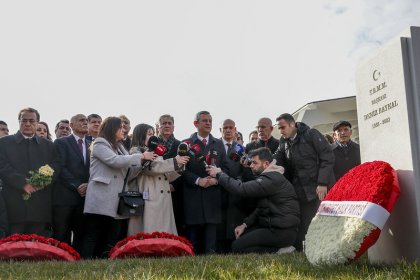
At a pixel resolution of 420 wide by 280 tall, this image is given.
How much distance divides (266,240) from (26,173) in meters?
3.67

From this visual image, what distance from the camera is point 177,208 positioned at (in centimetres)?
813

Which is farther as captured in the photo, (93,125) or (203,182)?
(93,125)

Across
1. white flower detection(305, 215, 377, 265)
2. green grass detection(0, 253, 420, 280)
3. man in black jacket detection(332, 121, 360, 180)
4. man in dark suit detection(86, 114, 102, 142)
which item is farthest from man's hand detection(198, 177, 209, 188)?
white flower detection(305, 215, 377, 265)

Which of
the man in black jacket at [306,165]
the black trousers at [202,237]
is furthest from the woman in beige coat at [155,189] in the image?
the man in black jacket at [306,165]

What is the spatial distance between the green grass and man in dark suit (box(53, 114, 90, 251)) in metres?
2.33

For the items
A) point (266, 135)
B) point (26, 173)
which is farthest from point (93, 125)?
point (266, 135)

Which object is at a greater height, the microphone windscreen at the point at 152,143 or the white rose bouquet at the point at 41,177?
the microphone windscreen at the point at 152,143

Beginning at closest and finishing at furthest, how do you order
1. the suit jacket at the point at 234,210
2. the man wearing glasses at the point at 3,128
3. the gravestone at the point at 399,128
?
the gravestone at the point at 399,128, the suit jacket at the point at 234,210, the man wearing glasses at the point at 3,128

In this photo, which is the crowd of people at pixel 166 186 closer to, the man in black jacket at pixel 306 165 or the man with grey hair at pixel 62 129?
the man in black jacket at pixel 306 165

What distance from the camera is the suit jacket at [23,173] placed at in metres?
7.20

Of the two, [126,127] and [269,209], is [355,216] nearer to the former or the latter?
[269,209]

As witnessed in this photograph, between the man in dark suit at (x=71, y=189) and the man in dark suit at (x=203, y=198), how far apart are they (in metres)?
1.58

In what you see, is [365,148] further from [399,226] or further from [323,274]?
[323,274]

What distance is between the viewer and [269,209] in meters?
6.95
